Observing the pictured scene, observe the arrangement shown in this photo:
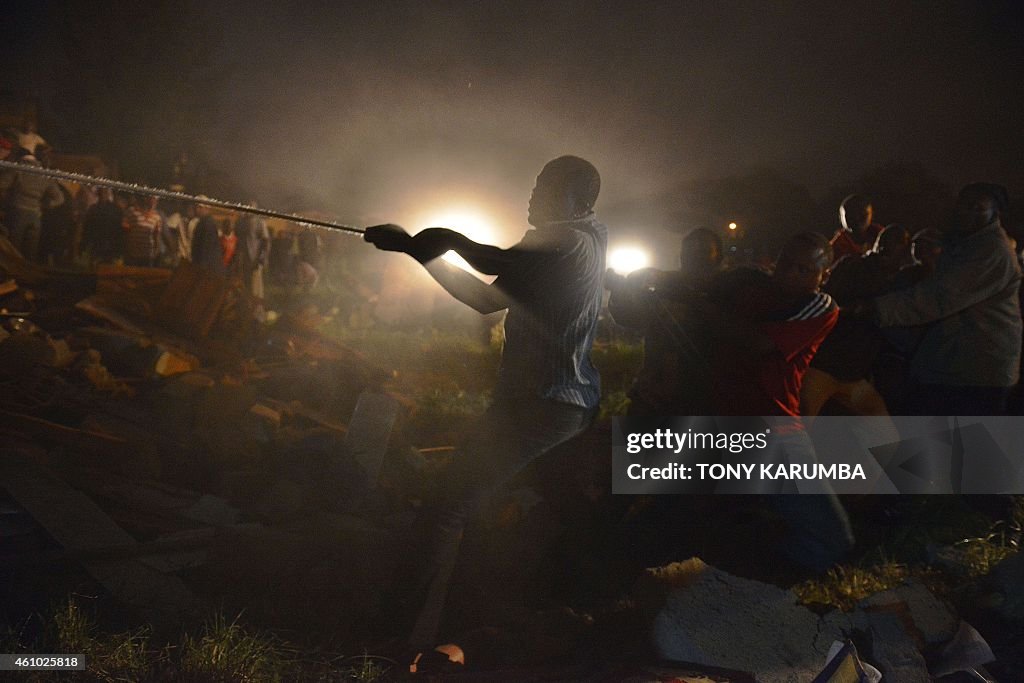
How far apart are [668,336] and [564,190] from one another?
173 cm

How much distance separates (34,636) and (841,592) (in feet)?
12.7

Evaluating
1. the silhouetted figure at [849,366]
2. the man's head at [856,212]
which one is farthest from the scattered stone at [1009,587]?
the man's head at [856,212]

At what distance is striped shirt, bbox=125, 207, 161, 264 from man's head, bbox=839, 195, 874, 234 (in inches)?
381

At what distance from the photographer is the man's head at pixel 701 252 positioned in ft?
15.0

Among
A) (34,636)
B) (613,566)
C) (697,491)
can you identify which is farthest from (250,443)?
(697,491)

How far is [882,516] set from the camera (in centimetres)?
452

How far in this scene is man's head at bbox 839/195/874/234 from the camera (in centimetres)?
585

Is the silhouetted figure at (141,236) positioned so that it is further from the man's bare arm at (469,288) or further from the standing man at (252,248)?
the man's bare arm at (469,288)

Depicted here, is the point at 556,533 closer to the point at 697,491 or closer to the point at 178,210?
the point at 697,491

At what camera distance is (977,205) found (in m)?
4.13

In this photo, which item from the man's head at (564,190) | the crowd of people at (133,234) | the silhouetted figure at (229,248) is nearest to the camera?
the man's head at (564,190)

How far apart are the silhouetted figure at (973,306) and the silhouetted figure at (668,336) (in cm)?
116

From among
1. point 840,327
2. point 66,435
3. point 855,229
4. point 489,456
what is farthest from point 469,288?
point 855,229

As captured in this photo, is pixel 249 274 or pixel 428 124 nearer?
pixel 249 274
